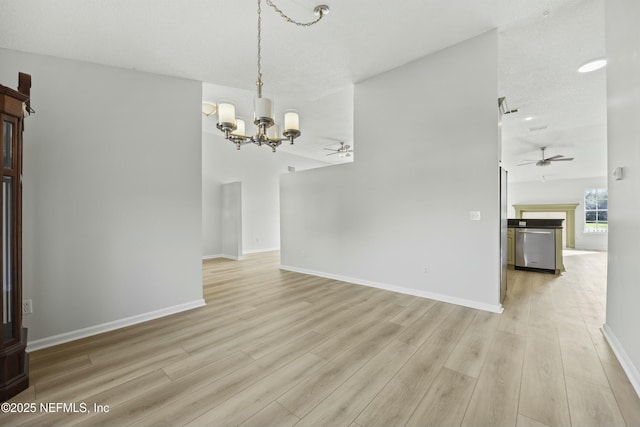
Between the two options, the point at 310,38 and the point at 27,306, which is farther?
the point at 310,38

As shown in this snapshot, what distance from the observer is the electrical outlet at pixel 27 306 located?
2.28m

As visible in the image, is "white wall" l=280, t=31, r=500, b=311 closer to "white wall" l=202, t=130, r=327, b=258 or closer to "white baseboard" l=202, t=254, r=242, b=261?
"white baseboard" l=202, t=254, r=242, b=261

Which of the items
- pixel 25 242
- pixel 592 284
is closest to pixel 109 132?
pixel 25 242

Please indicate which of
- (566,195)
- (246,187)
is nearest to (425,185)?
(246,187)

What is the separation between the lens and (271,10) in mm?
2441

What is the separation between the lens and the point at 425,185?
3.45 metres

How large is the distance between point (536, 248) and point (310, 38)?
5431 mm

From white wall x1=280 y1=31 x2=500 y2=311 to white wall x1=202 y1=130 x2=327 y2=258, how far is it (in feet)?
12.4

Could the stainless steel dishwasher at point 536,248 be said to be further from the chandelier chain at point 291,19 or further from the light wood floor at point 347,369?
the chandelier chain at point 291,19

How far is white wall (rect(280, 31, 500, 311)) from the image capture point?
3.00 metres

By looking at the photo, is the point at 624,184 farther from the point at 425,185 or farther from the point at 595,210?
the point at 595,210

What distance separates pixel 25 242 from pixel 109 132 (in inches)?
48.9

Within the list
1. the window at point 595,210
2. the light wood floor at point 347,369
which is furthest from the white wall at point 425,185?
the window at point 595,210

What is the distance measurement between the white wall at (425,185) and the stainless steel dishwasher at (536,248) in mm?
2962
